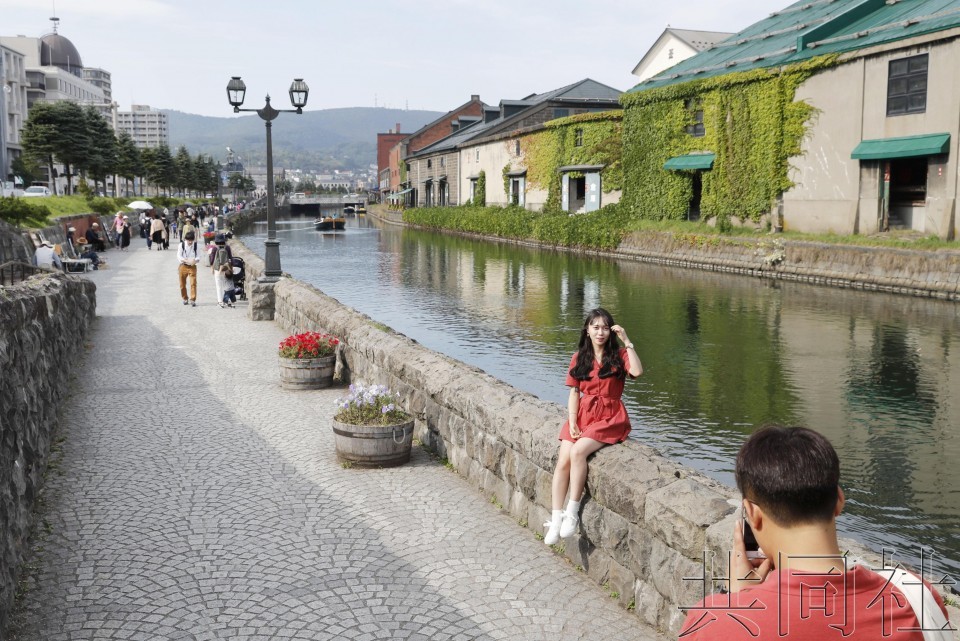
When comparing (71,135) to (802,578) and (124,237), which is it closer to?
(124,237)

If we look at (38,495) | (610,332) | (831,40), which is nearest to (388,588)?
(610,332)

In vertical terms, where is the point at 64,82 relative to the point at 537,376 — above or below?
above

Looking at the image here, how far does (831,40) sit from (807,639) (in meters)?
32.3

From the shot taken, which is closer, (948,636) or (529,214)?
(948,636)

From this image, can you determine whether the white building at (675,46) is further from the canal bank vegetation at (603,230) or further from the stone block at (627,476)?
the stone block at (627,476)

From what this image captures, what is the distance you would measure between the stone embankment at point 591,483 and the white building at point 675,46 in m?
63.2

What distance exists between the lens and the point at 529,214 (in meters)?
48.9

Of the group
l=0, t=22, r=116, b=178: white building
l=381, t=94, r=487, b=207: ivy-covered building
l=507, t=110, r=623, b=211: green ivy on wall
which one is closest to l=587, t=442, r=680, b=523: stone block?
l=507, t=110, r=623, b=211: green ivy on wall

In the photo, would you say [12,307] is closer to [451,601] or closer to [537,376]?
[451,601]

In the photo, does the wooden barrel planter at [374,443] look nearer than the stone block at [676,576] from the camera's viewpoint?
No

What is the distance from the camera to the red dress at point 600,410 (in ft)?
18.5

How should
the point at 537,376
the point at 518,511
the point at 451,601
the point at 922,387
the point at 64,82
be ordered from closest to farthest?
1. the point at 451,601
2. the point at 518,511
3. the point at 922,387
4. the point at 537,376
5. the point at 64,82

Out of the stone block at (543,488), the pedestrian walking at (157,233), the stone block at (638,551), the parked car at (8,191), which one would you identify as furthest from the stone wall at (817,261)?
the parked car at (8,191)

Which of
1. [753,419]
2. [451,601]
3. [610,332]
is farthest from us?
[753,419]
